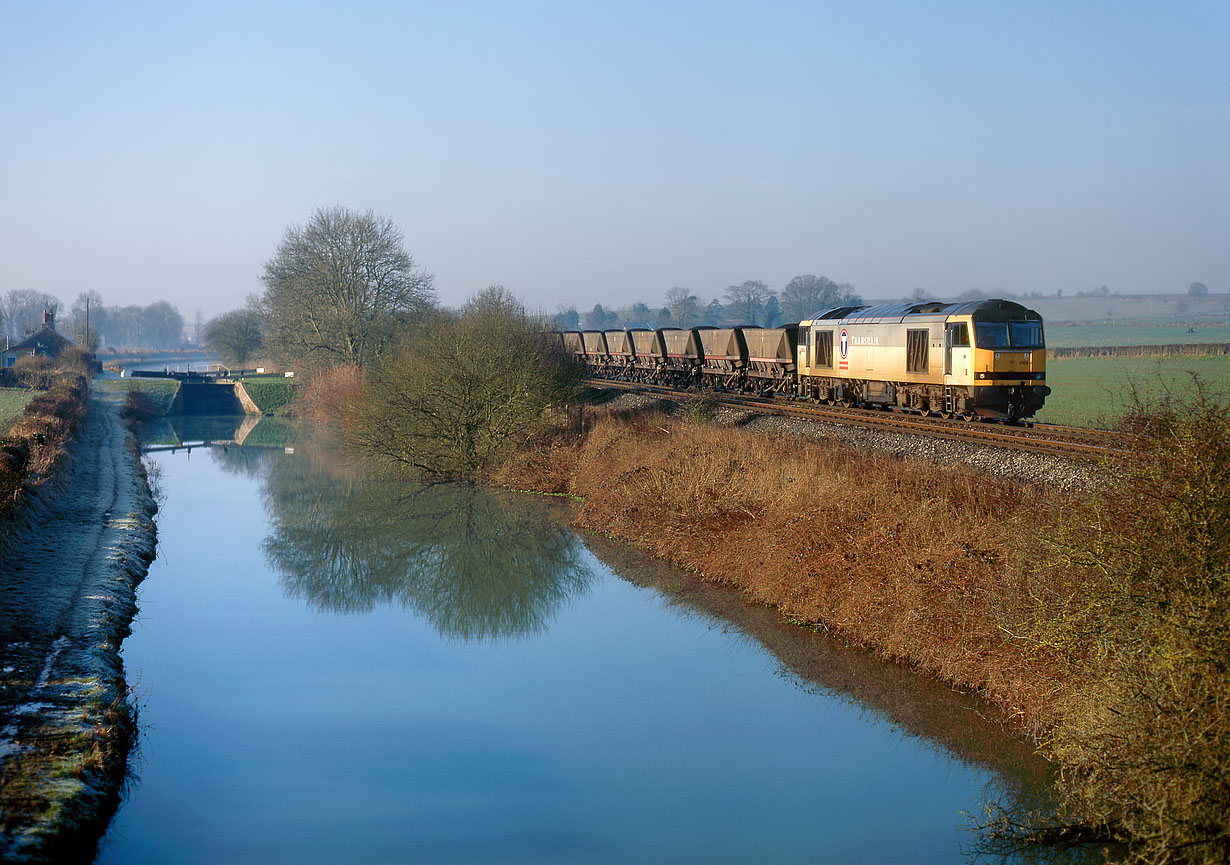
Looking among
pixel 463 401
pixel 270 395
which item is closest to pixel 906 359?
pixel 463 401

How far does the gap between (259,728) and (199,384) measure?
5858 centimetres

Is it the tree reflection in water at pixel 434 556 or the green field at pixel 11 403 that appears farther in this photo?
the green field at pixel 11 403

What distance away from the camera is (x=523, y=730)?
1191 centimetres

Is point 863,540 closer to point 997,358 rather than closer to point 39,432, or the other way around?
point 997,358

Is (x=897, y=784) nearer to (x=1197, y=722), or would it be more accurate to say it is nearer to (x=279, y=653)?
(x=1197, y=722)

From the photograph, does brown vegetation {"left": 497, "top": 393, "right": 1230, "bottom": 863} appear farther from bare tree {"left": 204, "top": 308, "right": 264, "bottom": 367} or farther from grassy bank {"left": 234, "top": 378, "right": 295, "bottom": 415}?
bare tree {"left": 204, "top": 308, "right": 264, "bottom": 367}

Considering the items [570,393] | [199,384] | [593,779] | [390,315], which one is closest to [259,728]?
[593,779]

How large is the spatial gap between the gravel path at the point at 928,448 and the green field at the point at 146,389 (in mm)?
42670

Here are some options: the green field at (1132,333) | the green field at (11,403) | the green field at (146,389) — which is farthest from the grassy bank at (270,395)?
the green field at (1132,333)

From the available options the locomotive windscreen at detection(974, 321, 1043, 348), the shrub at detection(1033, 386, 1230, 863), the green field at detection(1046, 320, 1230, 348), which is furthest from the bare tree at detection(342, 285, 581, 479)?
the green field at detection(1046, 320, 1230, 348)

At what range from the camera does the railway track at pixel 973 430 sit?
18.0m

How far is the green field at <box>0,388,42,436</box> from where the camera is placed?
34219 millimetres

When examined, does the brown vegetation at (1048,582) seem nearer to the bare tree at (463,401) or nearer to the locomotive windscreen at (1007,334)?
the locomotive windscreen at (1007,334)

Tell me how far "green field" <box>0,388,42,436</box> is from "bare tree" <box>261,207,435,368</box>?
12.1m
